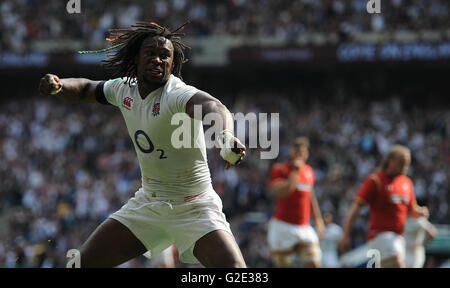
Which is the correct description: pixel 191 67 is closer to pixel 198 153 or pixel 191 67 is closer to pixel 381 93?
pixel 381 93

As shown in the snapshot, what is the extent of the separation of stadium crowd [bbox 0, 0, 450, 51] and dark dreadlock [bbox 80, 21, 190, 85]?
17.2 m

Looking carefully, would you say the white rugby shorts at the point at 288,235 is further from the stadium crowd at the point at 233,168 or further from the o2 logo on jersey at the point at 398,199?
the stadium crowd at the point at 233,168

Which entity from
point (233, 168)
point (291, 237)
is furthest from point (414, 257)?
point (233, 168)

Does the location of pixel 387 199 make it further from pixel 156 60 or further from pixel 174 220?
pixel 156 60

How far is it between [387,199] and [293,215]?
1.61 metres

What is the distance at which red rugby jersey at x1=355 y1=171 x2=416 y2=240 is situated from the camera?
8312 mm

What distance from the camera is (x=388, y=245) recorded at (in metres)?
8.29

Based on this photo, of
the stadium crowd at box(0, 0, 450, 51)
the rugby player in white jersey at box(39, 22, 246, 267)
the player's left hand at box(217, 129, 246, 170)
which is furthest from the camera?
the stadium crowd at box(0, 0, 450, 51)

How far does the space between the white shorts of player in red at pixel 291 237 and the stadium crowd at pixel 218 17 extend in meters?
13.8

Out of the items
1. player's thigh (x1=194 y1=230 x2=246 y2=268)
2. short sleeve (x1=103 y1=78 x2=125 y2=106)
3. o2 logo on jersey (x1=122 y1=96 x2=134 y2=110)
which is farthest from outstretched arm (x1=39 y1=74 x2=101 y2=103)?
player's thigh (x1=194 y1=230 x2=246 y2=268)

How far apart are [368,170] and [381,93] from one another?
607 cm

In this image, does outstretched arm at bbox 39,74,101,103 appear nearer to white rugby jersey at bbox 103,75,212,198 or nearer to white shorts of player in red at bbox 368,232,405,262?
white rugby jersey at bbox 103,75,212,198

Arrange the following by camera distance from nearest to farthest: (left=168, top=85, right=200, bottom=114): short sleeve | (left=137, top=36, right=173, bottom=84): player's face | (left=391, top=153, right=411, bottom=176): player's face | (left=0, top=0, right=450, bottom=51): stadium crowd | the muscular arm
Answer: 1. the muscular arm
2. (left=168, top=85, right=200, bottom=114): short sleeve
3. (left=137, top=36, right=173, bottom=84): player's face
4. (left=391, top=153, right=411, bottom=176): player's face
5. (left=0, top=0, right=450, bottom=51): stadium crowd

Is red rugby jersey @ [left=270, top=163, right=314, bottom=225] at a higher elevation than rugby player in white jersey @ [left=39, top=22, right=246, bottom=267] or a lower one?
lower
